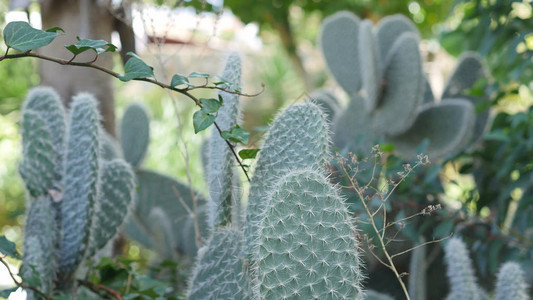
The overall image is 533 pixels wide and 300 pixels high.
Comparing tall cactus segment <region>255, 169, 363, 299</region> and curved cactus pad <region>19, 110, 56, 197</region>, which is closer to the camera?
tall cactus segment <region>255, 169, 363, 299</region>

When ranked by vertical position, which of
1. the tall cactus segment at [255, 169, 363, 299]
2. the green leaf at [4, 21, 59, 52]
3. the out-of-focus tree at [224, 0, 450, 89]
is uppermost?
the out-of-focus tree at [224, 0, 450, 89]

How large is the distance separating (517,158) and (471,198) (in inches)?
7.8

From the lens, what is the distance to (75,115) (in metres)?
1.26

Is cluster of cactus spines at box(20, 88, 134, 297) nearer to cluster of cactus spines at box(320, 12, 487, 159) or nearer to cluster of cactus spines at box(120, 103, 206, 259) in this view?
cluster of cactus spines at box(120, 103, 206, 259)

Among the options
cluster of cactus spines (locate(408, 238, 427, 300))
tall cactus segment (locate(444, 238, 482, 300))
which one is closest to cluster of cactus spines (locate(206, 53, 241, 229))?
tall cactus segment (locate(444, 238, 482, 300))

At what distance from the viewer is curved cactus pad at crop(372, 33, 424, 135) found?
1.94 m

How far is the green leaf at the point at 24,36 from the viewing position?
804 millimetres

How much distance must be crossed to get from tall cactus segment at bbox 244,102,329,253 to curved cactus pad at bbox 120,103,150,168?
1.03 metres

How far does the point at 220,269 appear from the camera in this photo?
104 cm

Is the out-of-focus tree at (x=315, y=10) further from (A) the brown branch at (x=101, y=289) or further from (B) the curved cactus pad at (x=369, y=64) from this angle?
(A) the brown branch at (x=101, y=289)

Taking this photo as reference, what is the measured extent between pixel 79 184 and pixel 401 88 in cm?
118

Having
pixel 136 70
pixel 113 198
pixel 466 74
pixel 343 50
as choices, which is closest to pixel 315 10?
pixel 343 50

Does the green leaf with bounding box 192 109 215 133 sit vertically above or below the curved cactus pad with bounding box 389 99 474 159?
above

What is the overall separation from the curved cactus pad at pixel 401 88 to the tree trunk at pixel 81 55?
0.96 meters
